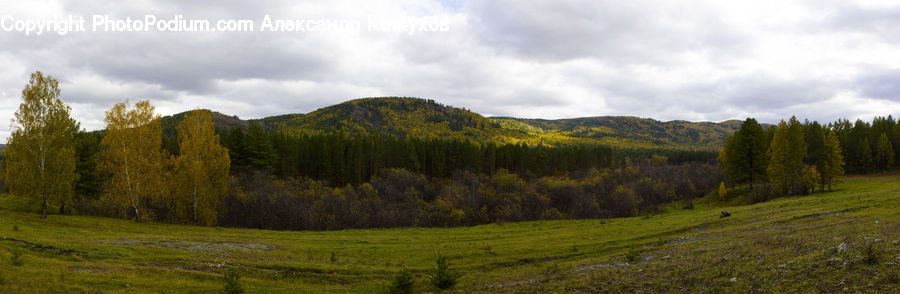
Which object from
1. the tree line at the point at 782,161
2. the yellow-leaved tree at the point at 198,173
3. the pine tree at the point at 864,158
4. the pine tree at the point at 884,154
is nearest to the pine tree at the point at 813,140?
the tree line at the point at 782,161

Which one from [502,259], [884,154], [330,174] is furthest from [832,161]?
[330,174]

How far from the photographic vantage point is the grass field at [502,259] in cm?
1227

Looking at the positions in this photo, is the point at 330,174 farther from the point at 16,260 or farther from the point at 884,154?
the point at 884,154

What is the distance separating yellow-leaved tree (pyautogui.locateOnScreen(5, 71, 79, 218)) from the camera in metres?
34.5

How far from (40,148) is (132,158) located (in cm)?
749

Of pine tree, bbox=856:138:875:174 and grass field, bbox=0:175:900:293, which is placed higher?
pine tree, bbox=856:138:875:174

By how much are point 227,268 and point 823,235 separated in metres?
29.9

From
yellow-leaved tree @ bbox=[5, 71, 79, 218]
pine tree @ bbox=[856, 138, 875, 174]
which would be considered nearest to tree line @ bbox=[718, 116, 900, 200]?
pine tree @ bbox=[856, 138, 875, 174]

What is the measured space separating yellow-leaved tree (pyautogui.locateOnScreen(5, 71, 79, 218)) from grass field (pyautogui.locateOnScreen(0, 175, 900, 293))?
3.04 meters

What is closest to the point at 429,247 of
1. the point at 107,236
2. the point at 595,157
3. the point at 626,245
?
the point at 626,245

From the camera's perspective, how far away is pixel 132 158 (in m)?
41.7

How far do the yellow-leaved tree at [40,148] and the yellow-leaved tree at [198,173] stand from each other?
9.97 m

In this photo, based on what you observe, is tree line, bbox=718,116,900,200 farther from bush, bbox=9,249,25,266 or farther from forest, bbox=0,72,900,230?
bush, bbox=9,249,25,266

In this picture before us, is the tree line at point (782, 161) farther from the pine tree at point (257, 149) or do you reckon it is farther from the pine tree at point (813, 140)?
the pine tree at point (257, 149)
